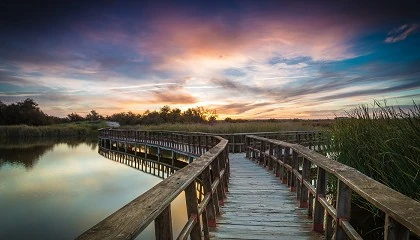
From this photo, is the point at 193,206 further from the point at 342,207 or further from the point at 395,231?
the point at 395,231

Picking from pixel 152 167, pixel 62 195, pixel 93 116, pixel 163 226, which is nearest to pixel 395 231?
pixel 163 226

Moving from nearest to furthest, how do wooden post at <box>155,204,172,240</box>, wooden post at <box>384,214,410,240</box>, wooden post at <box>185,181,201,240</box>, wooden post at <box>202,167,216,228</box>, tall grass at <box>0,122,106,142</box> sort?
wooden post at <box>384,214,410,240</box> < wooden post at <box>155,204,172,240</box> < wooden post at <box>185,181,201,240</box> < wooden post at <box>202,167,216,228</box> < tall grass at <box>0,122,106,142</box>

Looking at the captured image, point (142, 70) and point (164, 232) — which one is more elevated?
point (142, 70)

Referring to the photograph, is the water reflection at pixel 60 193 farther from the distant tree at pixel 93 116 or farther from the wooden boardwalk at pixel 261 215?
the distant tree at pixel 93 116

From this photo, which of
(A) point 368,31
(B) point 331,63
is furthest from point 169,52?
(A) point 368,31

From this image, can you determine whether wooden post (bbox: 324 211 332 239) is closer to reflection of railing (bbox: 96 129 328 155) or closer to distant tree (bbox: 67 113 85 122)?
reflection of railing (bbox: 96 129 328 155)

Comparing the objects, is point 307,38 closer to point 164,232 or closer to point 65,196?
point 65,196

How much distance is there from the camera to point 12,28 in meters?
24.4

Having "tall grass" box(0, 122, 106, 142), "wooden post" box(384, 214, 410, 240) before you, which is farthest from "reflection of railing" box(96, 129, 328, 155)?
"tall grass" box(0, 122, 106, 142)

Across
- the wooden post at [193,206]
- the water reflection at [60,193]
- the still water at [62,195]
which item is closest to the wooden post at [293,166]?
the wooden post at [193,206]

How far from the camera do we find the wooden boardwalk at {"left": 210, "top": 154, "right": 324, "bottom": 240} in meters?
4.29

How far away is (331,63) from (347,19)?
5.75m

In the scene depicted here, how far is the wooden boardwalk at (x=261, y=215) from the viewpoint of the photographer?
169 inches

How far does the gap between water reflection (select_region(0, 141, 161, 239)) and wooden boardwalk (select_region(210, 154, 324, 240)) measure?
7105mm
